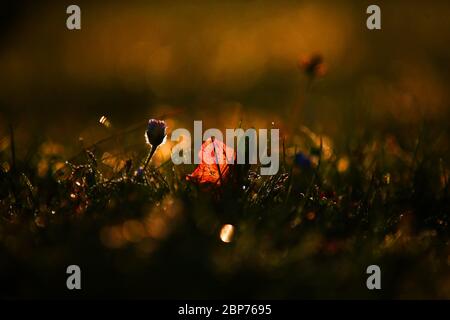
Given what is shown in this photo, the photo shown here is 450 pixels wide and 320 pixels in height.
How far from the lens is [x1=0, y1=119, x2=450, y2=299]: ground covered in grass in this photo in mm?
2012

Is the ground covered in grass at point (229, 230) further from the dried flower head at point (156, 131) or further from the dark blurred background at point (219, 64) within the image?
the dark blurred background at point (219, 64)

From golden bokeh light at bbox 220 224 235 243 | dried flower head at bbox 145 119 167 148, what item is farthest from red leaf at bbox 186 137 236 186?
golden bokeh light at bbox 220 224 235 243

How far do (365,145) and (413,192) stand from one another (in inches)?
21.8

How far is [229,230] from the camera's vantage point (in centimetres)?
224

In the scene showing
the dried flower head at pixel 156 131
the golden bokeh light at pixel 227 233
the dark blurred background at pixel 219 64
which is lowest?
the golden bokeh light at pixel 227 233

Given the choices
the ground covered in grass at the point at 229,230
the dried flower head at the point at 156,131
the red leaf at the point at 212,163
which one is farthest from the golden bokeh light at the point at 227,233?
the dried flower head at the point at 156,131

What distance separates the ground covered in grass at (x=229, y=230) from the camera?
201cm

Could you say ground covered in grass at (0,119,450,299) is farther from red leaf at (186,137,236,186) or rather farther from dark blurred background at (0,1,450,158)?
dark blurred background at (0,1,450,158)

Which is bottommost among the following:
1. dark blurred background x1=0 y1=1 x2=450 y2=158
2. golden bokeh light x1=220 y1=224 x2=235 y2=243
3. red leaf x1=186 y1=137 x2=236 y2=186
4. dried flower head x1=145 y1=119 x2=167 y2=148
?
golden bokeh light x1=220 y1=224 x2=235 y2=243

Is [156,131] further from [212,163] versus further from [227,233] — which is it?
[227,233]

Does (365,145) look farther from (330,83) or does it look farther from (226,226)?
(330,83)

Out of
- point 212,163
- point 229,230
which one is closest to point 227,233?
point 229,230

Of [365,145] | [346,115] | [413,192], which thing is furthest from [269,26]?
[413,192]

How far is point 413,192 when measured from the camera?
2.78 m
